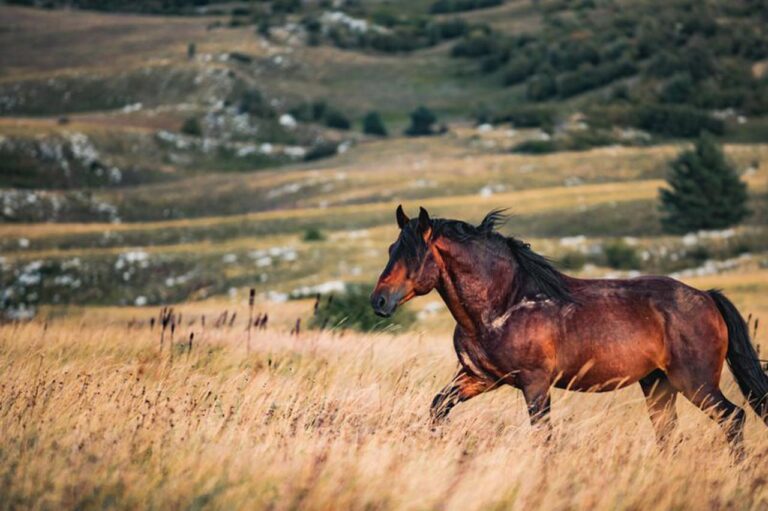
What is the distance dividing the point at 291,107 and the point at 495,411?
130 meters

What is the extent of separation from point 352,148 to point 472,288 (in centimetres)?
9555

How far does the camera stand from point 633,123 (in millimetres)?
105938

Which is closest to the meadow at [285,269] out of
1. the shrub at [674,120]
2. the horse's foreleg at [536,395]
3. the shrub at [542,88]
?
the horse's foreleg at [536,395]

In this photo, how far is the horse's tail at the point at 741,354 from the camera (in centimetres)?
980

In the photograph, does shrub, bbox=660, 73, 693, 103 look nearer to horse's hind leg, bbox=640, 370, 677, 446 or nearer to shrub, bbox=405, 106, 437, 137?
shrub, bbox=405, 106, 437, 137

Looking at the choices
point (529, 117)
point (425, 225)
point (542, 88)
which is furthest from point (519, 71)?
point (425, 225)

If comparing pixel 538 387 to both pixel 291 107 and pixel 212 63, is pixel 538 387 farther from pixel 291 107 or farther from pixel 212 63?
pixel 212 63

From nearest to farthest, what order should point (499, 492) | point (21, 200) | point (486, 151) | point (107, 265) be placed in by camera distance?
point (499, 492), point (107, 265), point (21, 200), point (486, 151)

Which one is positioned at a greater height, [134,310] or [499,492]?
[499,492]

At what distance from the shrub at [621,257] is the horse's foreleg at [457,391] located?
132 feet

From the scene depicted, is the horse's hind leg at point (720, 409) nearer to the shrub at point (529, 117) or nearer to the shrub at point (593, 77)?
the shrub at point (529, 117)

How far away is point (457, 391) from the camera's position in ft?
30.1

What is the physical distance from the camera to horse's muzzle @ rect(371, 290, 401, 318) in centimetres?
878

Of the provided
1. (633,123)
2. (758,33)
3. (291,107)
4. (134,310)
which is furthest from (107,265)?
(758,33)
